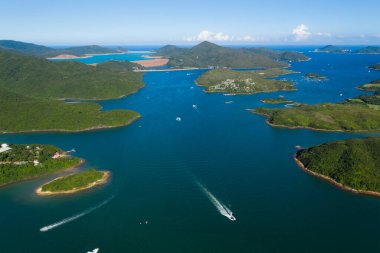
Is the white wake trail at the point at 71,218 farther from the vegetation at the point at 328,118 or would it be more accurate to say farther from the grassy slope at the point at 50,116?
the vegetation at the point at 328,118

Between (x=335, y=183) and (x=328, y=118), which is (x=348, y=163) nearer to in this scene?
(x=335, y=183)

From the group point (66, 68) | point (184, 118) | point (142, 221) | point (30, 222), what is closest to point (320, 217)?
point (142, 221)

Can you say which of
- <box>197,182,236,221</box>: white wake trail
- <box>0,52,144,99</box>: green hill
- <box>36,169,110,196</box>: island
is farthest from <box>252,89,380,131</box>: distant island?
<box>0,52,144,99</box>: green hill

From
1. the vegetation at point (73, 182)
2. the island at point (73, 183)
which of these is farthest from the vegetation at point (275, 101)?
the vegetation at point (73, 182)

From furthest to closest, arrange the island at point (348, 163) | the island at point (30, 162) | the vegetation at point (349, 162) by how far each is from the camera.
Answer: the island at point (30, 162)
the vegetation at point (349, 162)
the island at point (348, 163)

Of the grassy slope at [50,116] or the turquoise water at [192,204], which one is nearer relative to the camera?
the turquoise water at [192,204]

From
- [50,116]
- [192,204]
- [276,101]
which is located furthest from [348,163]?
[50,116]

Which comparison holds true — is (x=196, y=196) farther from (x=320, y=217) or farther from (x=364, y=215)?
(x=364, y=215)
